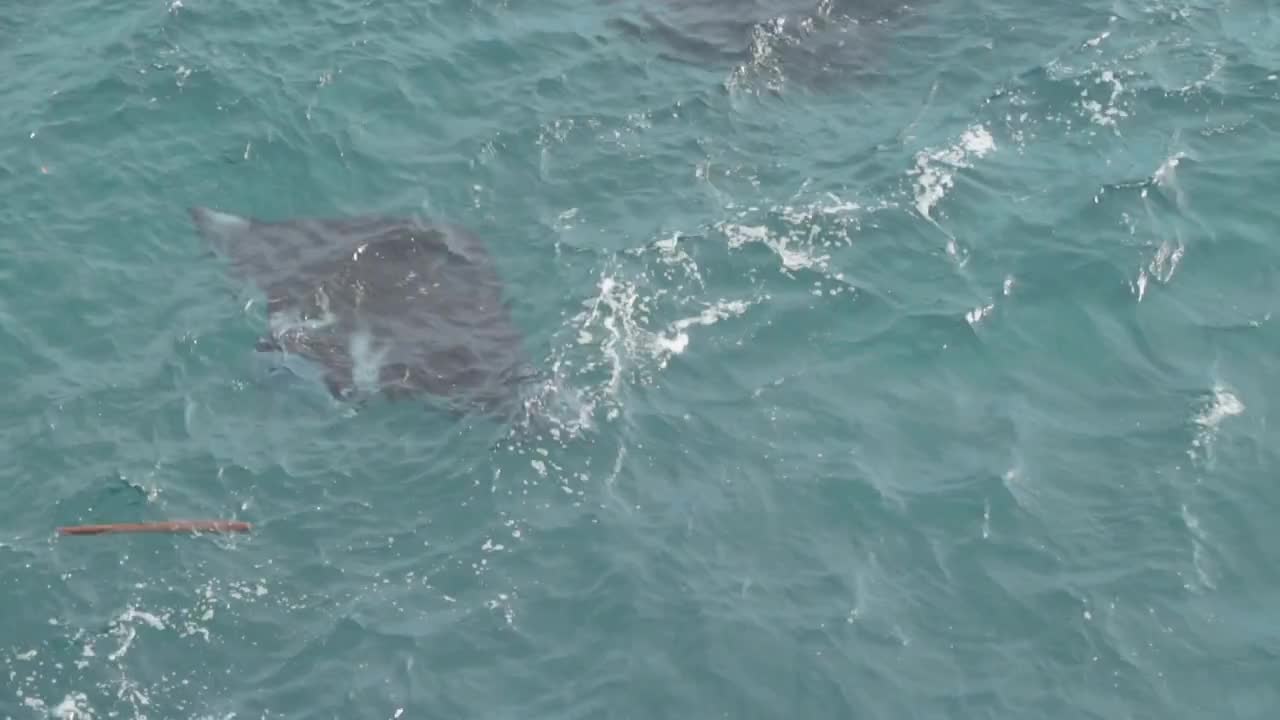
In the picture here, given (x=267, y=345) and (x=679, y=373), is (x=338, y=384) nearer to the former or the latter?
(x=267, y=345)

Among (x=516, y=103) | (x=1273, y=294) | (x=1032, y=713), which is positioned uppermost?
(x=516, y=103)

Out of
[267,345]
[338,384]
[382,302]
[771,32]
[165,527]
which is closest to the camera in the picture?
[165,527]

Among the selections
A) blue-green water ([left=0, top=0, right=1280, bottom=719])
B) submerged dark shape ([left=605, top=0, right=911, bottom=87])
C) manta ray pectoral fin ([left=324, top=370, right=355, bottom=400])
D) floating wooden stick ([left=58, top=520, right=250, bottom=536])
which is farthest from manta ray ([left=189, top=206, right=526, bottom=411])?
submerged dark shape ([left=605, top=0, right=911, bottom=87])

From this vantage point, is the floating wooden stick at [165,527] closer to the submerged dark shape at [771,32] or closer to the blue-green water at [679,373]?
the blue-green water at [679,373]

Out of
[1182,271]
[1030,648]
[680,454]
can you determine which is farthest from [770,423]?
[1182,271]

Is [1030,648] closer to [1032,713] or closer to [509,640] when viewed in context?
[1032,713]

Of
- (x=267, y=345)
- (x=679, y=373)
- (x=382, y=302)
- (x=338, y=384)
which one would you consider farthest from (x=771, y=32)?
(x=267, y=345)

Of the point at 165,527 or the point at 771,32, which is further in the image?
the point at 771,32
